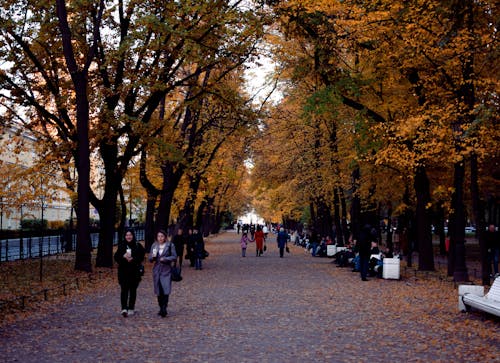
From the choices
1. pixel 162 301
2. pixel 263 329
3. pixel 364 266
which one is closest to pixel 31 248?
pixel 364 266

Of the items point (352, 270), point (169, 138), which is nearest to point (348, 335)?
point (352, 270)

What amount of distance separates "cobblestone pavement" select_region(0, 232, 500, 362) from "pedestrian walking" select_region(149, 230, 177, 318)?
36 centimetres

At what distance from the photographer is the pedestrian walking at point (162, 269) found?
13.1 meters

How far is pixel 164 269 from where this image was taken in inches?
526

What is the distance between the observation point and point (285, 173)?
1597 inches

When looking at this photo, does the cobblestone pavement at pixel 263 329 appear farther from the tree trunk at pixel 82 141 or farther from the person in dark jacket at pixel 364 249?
the tree trunk at pixel 82 141

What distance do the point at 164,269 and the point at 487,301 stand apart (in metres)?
5.97

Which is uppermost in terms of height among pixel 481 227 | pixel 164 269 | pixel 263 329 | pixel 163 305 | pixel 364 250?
pixel 481 227

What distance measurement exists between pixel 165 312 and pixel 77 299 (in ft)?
13.2

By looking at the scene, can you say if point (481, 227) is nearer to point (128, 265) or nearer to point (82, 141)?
point (128, 265)

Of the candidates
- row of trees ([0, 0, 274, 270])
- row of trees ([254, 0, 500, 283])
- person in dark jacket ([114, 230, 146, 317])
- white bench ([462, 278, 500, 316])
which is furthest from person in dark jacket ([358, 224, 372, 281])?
person in dark jacket ([114, 230, 146, 317])

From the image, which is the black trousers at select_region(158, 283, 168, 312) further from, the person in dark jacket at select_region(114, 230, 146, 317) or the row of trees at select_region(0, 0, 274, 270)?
the row of trees at select_region(0, 0, 274, 270)

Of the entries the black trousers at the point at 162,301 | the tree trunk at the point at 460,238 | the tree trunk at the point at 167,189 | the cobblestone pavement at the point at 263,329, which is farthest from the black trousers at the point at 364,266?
the tree trunk at the point at 167,189

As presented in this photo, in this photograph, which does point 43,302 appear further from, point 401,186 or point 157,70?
point 401,186
